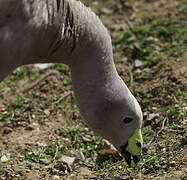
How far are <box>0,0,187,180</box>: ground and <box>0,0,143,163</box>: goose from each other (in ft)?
1.41

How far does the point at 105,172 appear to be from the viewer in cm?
641

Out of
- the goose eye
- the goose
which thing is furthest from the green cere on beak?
the goose eye

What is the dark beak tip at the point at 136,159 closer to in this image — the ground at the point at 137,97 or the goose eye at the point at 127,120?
the ground at the point at 137,97

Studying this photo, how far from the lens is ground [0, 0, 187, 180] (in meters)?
6.46

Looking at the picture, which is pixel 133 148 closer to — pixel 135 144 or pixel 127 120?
pixel 135 144

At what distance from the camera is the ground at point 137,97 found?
254 inches

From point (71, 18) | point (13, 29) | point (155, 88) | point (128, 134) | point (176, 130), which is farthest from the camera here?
point (155, 88)

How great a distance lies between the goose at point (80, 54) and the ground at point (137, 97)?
1.41 feet

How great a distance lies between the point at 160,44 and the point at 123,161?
2.78 meters

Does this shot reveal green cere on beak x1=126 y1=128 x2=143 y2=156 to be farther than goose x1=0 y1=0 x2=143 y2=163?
Yes

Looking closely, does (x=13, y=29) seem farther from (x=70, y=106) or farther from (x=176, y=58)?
(x=176, y=58)

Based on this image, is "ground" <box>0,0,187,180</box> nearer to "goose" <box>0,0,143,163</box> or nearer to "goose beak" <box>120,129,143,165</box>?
"goose beak" <box>120,129,143,165</box>

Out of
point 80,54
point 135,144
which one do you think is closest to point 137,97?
point 135,144

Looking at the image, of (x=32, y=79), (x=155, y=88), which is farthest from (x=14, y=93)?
(x=155, y=88)
